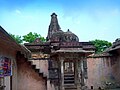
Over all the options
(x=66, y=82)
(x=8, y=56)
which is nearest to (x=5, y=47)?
(x=8, y=56)

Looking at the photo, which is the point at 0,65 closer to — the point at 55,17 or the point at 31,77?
the point at 31,77

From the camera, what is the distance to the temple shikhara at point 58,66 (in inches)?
546

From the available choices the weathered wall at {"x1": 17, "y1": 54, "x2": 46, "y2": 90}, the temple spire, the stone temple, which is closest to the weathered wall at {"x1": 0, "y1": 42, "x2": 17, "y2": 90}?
the weathered wall at {"x1": 17, "y1": 54, "x2": 46, "y2": 90}

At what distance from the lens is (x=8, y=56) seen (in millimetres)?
12141

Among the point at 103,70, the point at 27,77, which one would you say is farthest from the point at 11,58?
the point at 103,70

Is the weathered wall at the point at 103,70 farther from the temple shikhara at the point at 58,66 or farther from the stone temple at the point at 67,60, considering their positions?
the stone temple at the point at 67,60

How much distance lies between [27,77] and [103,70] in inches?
287

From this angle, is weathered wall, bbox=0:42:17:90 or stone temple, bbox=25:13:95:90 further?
stone temple, bbox=25:13:95:90

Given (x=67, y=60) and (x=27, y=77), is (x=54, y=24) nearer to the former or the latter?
(x=67, y=60)

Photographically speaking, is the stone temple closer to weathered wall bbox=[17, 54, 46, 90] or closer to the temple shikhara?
the temple shikhara

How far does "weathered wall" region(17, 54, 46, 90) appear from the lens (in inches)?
571

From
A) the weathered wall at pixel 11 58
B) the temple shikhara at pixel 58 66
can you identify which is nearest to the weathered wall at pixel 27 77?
the temple shikhara at pixel 58 66

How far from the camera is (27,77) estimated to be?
47.6 ft

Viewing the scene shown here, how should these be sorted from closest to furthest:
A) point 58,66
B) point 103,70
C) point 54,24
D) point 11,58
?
point 11,58 → point 58,66 → point 103,70 → point 54,24
